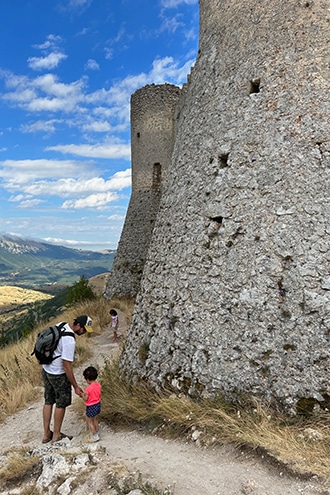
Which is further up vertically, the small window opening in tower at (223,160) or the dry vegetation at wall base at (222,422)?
the small window opening in tower at (223,160)

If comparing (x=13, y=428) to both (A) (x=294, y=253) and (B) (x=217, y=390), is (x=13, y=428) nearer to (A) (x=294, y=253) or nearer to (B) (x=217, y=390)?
(B) (x=217, y=390)

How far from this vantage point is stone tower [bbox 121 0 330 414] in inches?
176

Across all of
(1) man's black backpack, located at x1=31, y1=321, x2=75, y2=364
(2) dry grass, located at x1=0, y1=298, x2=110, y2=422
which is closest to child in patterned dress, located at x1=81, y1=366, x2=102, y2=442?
(1) man's black backpack, located at x1=31, y1=321, x2=75, y2=364

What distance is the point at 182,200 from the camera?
627 centimetres

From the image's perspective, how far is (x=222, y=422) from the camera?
4281 mm

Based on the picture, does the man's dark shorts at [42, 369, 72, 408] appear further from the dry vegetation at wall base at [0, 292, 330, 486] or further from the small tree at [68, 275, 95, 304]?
the small tree at [68, 275, 95, 304]

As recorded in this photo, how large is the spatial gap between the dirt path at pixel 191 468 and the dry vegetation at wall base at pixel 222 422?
0.14 metres

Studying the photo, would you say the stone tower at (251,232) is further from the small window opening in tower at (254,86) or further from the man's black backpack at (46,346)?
the man's black backpack at (46,346)

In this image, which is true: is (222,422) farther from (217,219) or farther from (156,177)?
(156,177)

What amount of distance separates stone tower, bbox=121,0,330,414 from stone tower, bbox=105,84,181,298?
12.0 metres

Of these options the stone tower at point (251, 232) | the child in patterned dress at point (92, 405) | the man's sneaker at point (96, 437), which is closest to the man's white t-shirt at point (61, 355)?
the child in patterned dress at point (92, 405)

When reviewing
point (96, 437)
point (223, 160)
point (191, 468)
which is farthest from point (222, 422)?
point (223, 160)

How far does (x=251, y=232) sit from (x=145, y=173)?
15.0 m

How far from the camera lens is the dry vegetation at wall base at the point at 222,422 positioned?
3559 millimetres
